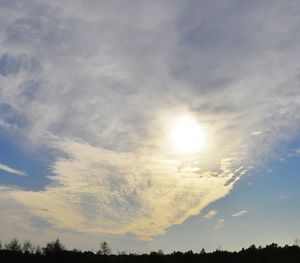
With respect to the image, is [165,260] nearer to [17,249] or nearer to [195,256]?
[195,256]

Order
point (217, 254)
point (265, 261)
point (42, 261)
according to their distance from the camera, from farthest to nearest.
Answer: point (217, 254) → point (42, 261) → point (265, 261)

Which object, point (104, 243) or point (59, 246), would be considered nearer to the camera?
point (59, 246)

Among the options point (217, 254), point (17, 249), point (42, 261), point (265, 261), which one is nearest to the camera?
point (265, 261)

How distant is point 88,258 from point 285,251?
A: 53.8 metres

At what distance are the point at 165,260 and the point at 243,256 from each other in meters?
20.8

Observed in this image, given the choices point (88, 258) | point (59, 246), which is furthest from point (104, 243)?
point (59, 246)

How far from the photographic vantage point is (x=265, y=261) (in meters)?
101

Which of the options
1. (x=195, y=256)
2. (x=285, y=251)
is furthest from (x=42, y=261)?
(x=285, y=251)

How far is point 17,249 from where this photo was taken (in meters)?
139

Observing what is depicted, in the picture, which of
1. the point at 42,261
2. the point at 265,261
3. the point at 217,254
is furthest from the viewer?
the point at 217,254

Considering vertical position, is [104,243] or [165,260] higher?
[104,243]

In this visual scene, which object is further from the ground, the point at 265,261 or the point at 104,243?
the point at 104,243

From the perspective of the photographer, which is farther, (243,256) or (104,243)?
(104,243)

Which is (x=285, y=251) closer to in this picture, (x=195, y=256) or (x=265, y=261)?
(x=265, y=261)
